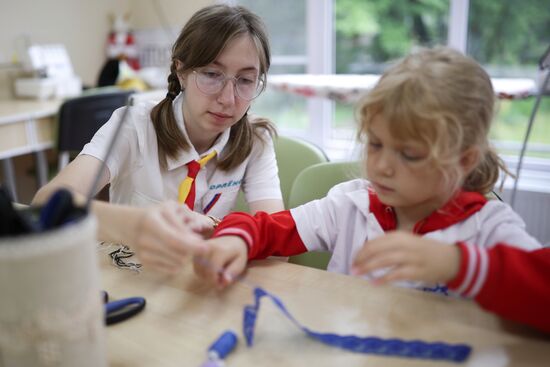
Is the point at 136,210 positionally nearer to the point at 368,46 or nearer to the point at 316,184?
the point at 316,184

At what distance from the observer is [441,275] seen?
2.08ft

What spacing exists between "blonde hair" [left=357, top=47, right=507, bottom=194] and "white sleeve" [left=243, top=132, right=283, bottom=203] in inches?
19.7

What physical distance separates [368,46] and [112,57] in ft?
5.88

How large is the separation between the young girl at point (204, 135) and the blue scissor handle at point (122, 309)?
1.35ft

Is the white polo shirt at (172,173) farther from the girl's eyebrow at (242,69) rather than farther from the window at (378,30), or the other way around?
the window at (378,30)

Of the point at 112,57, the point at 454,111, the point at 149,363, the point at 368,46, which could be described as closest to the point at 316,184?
the point at 454,111

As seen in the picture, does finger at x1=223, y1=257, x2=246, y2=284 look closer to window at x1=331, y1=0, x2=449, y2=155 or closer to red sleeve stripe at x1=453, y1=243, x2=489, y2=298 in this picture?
red sleeve stripe at x1=453, y1=243, x2=489, y2=298

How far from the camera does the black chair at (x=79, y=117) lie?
2461 millimetres

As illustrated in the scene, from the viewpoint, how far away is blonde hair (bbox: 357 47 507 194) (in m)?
0.79

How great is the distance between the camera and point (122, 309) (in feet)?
2.25

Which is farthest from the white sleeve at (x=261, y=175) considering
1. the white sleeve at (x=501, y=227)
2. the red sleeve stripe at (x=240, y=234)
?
the white sleeve at (x=501, y=227)

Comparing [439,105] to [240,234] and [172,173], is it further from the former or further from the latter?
[172,173]

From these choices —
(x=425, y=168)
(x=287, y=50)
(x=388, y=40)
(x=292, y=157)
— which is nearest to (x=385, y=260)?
(x=425, y=168)

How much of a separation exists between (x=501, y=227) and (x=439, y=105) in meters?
0.22
